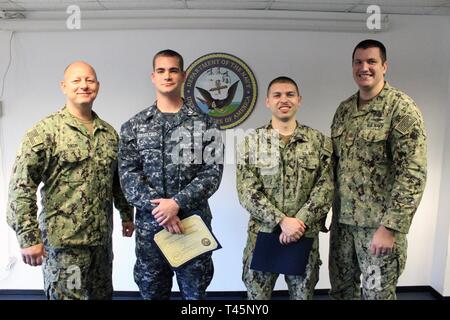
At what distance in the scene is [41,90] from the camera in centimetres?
148

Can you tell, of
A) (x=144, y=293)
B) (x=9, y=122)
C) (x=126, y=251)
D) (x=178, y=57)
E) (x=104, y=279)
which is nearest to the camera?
(x=178, y=57)

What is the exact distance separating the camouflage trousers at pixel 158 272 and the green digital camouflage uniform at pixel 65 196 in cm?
19

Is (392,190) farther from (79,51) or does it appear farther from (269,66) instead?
(79,51)

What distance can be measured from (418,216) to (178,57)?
1337 mm

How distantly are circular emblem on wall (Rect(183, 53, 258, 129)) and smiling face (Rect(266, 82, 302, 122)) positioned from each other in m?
0.47

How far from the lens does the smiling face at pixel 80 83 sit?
111 centimetres

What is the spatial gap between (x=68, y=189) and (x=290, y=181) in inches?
33.9

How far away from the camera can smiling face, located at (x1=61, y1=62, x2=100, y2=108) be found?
1.11 meters

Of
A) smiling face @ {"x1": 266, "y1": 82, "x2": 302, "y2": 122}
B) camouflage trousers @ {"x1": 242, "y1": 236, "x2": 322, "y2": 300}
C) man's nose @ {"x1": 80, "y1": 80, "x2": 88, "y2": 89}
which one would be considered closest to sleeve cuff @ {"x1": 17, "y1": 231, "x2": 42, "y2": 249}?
man's nose @ {"x1": 80, "y1": 80, "x2": 88, "y2": 89}

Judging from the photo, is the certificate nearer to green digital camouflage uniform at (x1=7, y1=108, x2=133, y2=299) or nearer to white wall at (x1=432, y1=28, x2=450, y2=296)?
green digital camouflage uniform at (x1=7, y1=108, x2=133, y2=299)

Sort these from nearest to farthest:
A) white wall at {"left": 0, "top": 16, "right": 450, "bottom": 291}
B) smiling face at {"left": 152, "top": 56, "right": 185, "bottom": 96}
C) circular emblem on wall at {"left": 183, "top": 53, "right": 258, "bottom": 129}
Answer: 1. smiling face at {"left": 152, "top": 56, "right": 185, "bottom": 96}
2. white wall at {"left": 0, "top": 16, "right": 450, "bottom": 291}
3. circular emblem on wall at {"left": 183, "top": 53, "right": 258, "bottom": 129}

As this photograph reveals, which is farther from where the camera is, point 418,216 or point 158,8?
point 418,216

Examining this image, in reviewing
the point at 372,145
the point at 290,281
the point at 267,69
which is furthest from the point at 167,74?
the point at 290,281
